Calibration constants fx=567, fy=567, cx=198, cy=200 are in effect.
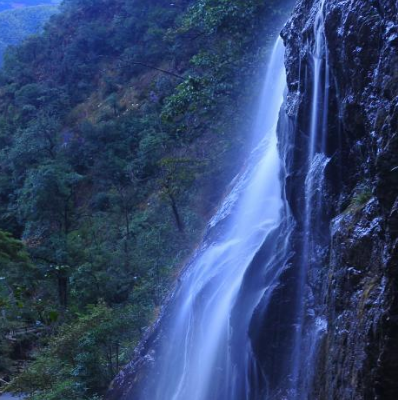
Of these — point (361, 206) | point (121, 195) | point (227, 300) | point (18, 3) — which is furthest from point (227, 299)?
point (18, 3)

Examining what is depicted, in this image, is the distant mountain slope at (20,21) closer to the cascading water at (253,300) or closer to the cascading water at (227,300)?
the cascading water at (253,300)


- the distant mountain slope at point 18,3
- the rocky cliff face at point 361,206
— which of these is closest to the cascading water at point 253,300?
the rocky cliff face at point 361,206

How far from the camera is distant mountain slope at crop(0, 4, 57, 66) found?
59.0 metres

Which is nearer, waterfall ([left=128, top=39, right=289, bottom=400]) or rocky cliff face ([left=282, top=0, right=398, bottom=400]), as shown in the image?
rocky cliff face ([left=282, top=0, right=398, bottom=400])

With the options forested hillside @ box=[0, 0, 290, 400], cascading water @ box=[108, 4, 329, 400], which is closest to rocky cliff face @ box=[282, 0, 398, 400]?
cascading water @ box=[108, 4, 329, 400]

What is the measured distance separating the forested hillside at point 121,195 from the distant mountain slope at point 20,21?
31993mm

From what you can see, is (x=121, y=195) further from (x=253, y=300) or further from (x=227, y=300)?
(x=253, y=300)

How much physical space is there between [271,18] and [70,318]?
34.0 ft

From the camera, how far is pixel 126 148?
24.8 meters

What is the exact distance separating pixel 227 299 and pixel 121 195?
11.6 metres

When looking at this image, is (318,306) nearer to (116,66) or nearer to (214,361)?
(214,361)

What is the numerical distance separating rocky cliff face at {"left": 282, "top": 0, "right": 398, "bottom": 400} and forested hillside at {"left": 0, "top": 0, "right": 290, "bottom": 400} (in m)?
6.94

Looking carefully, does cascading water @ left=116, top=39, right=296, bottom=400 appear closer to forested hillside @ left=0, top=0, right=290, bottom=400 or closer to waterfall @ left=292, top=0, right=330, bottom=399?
waterfall @ left=292, top=0, right=330, bottom=399

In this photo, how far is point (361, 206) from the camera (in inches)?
233
